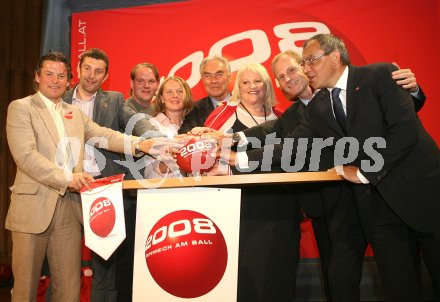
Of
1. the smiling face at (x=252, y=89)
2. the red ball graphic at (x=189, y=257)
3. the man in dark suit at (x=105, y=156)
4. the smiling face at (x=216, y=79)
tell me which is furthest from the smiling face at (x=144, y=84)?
the red ball graphic at (x=189, y=257)

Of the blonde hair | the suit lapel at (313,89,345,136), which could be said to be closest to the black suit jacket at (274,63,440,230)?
the suit lapel at (313,89,345,136)

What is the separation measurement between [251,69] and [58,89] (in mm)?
A: 1336

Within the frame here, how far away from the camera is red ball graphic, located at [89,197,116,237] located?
223 cm

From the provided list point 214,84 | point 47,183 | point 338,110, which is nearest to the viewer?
point 338,110

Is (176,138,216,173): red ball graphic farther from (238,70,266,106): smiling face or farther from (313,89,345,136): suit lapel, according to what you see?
(238,70,266,106): smiling face

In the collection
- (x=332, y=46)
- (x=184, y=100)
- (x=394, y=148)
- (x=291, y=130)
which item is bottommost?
(x=394, y=148)

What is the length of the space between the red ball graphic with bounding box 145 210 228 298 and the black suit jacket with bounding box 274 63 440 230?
86cm

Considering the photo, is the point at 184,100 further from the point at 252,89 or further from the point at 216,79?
the point at 252,89

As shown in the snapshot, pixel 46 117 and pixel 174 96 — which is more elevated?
pixel 174 96

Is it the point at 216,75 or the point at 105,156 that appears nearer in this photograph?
the point at 105,156

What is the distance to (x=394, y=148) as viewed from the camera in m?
2.28

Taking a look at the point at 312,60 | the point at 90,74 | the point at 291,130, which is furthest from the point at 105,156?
the point at 312,60

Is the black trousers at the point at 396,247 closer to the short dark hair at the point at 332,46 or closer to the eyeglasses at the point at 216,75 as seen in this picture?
the short dark hair at the point at 332,46

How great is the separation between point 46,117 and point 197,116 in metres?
1.18
